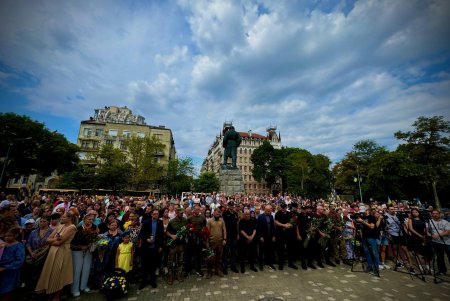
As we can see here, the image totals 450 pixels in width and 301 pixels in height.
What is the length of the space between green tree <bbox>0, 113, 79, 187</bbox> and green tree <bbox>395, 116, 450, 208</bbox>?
177ft

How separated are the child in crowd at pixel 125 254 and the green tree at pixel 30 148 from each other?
2983 cm

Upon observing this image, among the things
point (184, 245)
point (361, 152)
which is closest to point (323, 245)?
point (184, 245)

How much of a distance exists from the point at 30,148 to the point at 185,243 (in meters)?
34.4

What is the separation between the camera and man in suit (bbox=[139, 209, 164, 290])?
5.50 m

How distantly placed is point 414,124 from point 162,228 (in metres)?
38.3

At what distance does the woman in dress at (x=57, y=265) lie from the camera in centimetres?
417

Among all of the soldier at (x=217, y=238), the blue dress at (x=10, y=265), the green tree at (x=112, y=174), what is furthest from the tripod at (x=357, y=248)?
the green tree at (x=112, y=174)

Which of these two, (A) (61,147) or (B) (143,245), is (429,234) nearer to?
(B) (143,245)

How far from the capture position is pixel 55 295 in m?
4.36

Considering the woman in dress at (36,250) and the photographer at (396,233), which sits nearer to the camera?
the woman in dress at (36,250)

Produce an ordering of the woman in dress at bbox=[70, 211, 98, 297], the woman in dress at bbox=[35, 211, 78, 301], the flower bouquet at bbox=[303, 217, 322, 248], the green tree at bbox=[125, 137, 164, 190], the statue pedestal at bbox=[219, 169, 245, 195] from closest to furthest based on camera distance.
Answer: the woman in dress at bbox=[35, 211, 78, 301] → the woman in dress at bbox=[70, 211, 98, 297] → the flower bouquet at bbox=[303, 217, 322, 248] → the statue pedestal at bbox=[219, 169, 245, 195] → the green tree at bbox=[125, 137, 164, 190]

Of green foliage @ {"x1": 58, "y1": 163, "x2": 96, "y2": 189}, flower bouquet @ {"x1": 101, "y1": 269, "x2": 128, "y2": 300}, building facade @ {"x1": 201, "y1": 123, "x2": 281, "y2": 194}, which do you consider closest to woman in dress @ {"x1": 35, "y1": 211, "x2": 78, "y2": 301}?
flower bouquet @ {"x1": 101, "y1": 269, "x2": 128, "y2": 300}

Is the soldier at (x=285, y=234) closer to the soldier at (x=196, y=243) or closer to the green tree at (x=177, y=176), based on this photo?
the soldier at (x=196, y=243)

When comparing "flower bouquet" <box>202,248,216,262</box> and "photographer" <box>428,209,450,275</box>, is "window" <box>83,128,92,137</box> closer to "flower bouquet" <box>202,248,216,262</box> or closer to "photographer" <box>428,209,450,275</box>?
"flower bouquet" <box>202,248,216,262</box>
